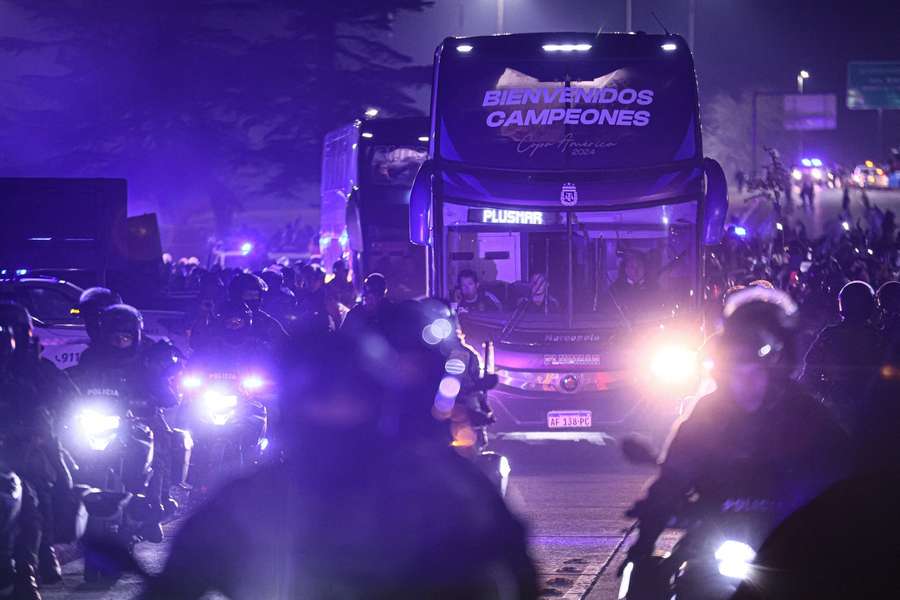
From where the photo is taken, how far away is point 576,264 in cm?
1449

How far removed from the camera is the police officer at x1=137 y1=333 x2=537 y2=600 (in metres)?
3.85

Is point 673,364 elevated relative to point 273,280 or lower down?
lower down

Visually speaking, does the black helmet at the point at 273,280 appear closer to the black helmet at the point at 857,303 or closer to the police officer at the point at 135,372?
the police officer at the point at 135,372

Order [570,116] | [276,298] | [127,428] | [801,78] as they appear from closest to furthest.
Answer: [127,428], [570,116], [276,298], [801,78]

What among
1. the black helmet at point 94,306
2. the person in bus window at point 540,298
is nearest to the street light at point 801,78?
the person in bus window at point 540,298

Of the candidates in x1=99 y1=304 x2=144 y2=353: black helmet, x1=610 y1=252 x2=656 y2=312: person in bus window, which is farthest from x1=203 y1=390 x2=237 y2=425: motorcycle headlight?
x1=610 y1=252 x2=656 y2=312: person in bus window

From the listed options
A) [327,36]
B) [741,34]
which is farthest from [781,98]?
[327,36]

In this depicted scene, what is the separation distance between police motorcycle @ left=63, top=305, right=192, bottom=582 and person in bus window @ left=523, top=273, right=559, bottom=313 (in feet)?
17.3

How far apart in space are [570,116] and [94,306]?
20.6ft

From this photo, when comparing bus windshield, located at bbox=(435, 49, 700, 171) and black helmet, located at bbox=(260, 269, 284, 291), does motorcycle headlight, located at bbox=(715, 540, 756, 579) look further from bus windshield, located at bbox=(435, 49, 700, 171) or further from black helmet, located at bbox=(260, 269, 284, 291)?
black helmet, located at bbox=(260, 269, 284, 291)

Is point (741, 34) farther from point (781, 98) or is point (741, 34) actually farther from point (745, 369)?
point (745, 369)

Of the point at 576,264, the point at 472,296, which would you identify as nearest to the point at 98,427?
the point at 472,296

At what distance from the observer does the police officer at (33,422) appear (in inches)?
316

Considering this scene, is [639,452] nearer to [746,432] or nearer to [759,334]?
[746,432]
